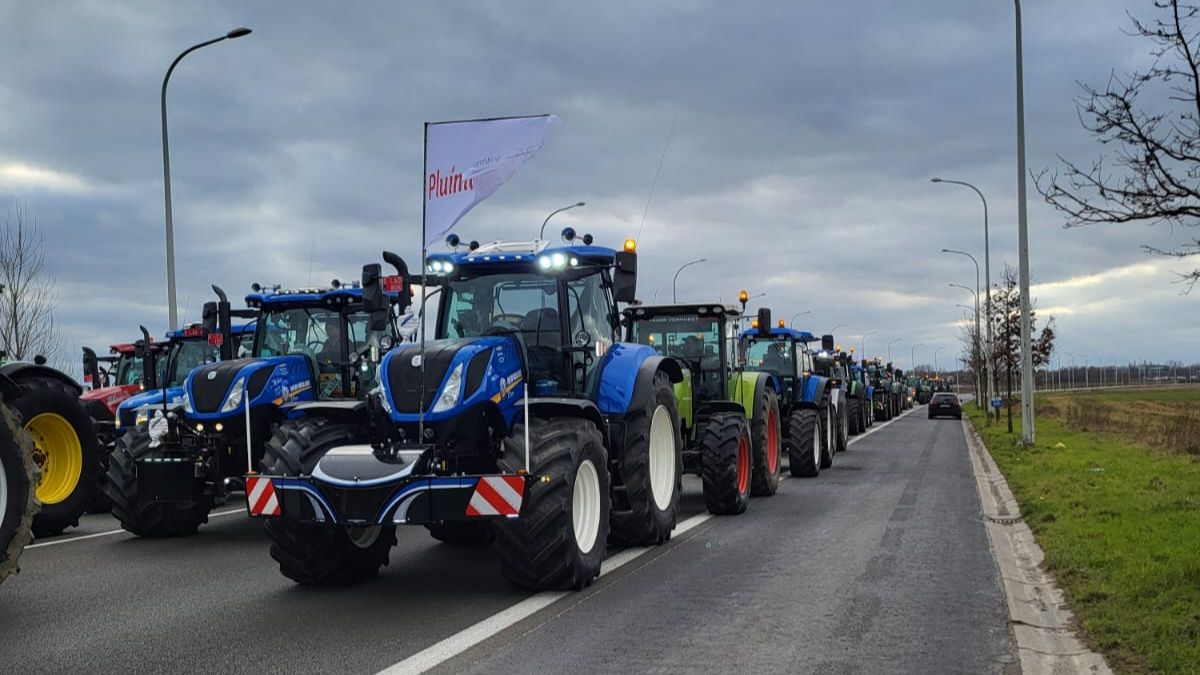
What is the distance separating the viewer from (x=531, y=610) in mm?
7328

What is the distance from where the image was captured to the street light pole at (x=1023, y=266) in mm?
23016

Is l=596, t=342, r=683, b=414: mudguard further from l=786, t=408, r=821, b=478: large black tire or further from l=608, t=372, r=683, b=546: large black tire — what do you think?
l=786, t=408, r=821, b=478: large black tire

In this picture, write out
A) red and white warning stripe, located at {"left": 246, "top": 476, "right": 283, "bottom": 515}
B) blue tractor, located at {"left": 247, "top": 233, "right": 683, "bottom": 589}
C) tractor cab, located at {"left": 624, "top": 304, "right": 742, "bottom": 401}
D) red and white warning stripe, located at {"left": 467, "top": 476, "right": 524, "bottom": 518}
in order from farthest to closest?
tractor cab, located at {"left": 624, "top": 304, "right": 742, "bottom": 401}, red and white warning stripe, located at {"left": 246, "top": 476, "right": 283, "bottom": 515}, blue tractor, located at {"left": 247, "top": 233, "right": 683, "bottom": 589}, red and white warning stripe, located at {"left": 467, "top": 476, "right": 524, "bottom": 518}

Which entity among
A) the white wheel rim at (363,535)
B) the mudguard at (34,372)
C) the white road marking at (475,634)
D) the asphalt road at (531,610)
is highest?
the mudguard at (34,372)

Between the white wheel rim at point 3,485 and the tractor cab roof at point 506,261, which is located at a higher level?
the tractor cab roof at point 506,261

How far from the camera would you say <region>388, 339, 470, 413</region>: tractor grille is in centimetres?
794

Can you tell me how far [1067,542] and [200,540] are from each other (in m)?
8.69

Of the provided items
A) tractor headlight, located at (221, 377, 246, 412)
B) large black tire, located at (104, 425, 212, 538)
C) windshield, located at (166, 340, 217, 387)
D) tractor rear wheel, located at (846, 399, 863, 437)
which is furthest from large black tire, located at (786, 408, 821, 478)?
tractor rear wheel, located at (846, 399, 863, 437)

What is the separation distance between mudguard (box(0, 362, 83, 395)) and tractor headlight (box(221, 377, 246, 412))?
5.50 feet

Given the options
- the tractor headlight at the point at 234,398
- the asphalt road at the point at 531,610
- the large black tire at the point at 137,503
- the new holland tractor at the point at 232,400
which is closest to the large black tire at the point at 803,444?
the asphalt road at the point at 531,610

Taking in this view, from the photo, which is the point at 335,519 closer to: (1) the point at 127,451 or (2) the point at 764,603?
(2) the point at 764,603

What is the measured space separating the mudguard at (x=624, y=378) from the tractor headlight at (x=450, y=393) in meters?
1.94

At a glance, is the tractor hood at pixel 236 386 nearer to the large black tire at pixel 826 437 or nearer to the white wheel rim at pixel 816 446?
the white wheel rim at pixel 816 446

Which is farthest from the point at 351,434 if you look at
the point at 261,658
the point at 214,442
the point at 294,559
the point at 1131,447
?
the point at 1131,447
